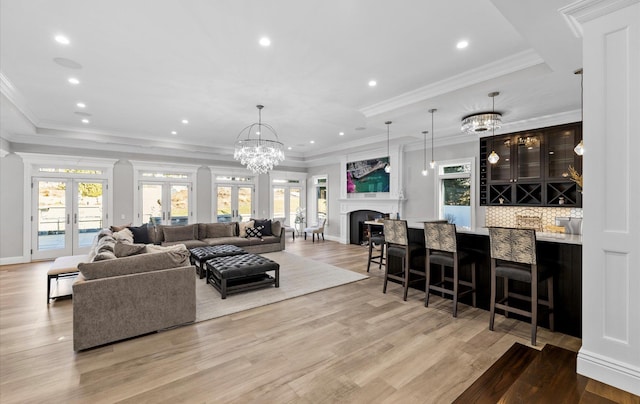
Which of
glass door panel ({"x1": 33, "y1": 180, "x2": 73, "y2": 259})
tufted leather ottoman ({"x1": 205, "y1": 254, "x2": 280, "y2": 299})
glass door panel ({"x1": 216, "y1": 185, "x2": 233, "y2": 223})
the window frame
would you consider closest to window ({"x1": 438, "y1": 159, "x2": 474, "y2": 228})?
the window frame

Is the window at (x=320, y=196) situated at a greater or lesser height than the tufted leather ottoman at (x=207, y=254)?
greater

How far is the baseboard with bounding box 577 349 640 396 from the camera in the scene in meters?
1.91

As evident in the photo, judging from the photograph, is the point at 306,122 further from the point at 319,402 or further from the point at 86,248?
the point at 86,248

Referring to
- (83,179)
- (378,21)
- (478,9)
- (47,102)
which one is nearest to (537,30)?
(478,9)

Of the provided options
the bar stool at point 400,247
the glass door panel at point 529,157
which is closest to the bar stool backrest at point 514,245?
the bar stool at point 400,247

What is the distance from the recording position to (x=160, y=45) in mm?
3104

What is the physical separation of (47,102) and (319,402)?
20.6ft

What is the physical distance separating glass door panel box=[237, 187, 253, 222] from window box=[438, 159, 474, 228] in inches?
245

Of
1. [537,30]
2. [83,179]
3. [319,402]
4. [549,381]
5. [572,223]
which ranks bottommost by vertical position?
[319,402]

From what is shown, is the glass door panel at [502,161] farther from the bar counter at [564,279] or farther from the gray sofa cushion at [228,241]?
the gray sofa cushion at [228,241]

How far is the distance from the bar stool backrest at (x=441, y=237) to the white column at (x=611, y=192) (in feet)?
5.48

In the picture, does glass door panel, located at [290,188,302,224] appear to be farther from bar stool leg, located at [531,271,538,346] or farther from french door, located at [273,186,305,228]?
bar stool leg, located at [531,271,538,346]

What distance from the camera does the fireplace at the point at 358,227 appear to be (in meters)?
9.22

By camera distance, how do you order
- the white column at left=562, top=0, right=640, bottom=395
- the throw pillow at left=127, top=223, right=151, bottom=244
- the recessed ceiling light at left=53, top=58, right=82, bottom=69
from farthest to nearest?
the throw pillow at left=127, top=223, right=151, bottom=244 → the recessed ceiling light at left=53, top=58, right=82, bottom=69 → the white column at left=562, top=0, right=640, bottom=395
